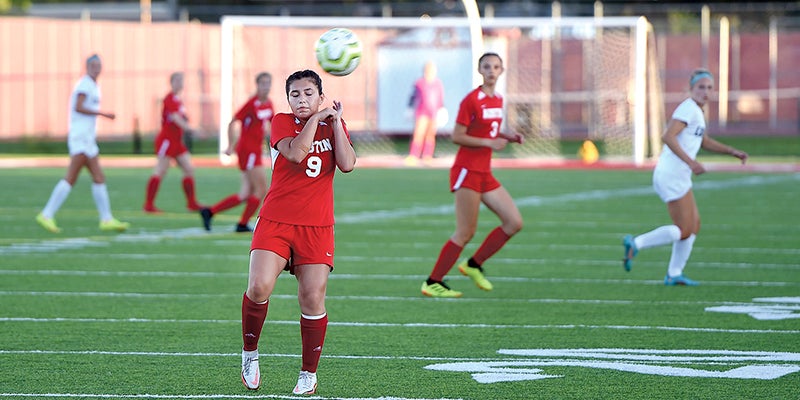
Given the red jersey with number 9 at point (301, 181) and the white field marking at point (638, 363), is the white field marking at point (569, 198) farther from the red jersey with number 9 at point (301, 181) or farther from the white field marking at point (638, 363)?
the red jersey with number 9 at point (301, 181)

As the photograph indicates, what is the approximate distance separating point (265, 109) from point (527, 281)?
503cm

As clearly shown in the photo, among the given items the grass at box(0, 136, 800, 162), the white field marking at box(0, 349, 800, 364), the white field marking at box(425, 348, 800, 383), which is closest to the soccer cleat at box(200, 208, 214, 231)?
the white field marking at box(0, 349, 800, 364)

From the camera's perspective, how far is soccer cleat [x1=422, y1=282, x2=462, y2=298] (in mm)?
11391

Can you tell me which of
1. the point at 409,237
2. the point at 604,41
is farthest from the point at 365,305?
the point at 604,41

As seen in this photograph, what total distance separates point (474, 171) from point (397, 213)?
810 centimetres

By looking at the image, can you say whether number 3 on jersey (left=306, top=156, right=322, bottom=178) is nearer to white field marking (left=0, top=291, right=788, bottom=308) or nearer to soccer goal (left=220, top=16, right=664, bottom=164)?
white field marking (left=0, top=291, right=788, bottom=308)

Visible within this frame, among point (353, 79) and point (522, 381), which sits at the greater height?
point (353, 79)

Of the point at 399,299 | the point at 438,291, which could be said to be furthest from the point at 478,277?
the point at 399,299

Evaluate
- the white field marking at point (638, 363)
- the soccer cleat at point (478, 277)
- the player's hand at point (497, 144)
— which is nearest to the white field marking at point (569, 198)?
the soccer cleat at point (478, 277)

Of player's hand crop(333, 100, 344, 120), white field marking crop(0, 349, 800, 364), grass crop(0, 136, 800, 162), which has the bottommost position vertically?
white field marking crop(0, 349, 800, 364)

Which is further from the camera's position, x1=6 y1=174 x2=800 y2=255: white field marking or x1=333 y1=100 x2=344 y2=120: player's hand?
x1=6 y1=174 x2=800 y2=255: white field marking

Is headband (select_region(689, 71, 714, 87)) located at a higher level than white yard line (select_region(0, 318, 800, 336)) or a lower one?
higher

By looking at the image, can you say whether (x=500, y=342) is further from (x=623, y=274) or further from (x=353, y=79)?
(x=353, y=79)

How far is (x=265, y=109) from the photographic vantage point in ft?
53.5
